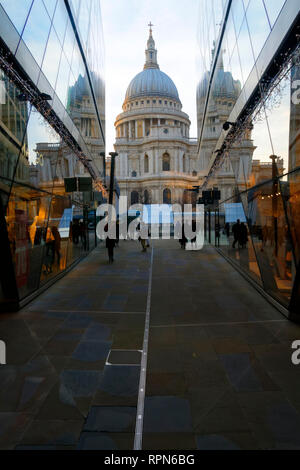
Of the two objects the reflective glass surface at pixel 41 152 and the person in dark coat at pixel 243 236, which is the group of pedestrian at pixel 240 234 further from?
the reflective glass surface at pixel 41 152

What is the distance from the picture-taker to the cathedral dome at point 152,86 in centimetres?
10044

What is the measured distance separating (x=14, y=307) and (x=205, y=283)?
5540mm

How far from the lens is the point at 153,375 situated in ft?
14.1

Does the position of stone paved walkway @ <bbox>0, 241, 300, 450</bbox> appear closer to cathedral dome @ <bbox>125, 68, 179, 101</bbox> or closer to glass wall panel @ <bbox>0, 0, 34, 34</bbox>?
glass wall panel @ <bbox>0, 0, 34, 34</bbox>

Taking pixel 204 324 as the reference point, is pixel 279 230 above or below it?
above

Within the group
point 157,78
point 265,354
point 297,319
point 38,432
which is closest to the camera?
point 38,432

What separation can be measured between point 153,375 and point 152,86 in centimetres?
10726

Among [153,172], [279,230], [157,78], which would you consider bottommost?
[279,230]

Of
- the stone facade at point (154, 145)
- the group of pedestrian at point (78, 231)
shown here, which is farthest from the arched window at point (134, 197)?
the group of pedestrian at point (78, 231)

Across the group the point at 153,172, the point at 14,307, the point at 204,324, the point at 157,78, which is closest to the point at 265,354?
the point at 204,324

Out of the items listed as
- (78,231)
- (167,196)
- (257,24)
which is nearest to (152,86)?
(167,196)

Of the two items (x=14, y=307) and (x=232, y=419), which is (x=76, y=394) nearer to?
(x=232, y=419)

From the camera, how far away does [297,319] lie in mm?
6324

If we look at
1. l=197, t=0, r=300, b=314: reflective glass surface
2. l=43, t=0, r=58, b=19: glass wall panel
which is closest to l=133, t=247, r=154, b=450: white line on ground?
l=197, t=0, r=300, b=314: reflective glass surface
